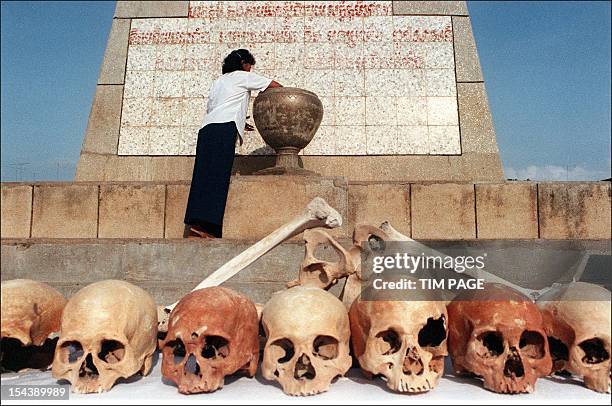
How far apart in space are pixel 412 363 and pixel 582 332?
85cm

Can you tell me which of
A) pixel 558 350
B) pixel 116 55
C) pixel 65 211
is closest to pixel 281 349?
pixel 558 350

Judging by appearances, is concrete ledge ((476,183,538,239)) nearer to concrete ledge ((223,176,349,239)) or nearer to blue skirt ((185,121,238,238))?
concrete ledge ((223,176,349,239))

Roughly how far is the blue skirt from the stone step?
1.39ft

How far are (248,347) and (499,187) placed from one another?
374 cm

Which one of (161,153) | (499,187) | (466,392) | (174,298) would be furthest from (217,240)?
(161,153)

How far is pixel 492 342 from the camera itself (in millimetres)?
2479

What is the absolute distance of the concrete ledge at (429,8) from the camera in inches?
313

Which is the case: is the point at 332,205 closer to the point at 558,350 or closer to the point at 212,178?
the point at 212,178

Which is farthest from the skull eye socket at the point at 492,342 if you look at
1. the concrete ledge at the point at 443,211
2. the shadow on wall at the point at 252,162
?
the shadow on wall at the point at 252,162

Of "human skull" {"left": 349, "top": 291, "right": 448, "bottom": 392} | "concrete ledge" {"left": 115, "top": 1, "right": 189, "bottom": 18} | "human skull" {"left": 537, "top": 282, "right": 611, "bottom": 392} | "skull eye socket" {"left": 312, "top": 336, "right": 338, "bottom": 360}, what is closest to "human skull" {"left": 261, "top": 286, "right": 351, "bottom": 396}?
"skull eye socket" {"left": 312, "top": 336, "right": 338, "bottom": 360}

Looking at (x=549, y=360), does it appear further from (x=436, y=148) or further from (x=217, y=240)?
(x=436, y=148)

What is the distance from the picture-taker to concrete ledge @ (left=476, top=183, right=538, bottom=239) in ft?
17.3

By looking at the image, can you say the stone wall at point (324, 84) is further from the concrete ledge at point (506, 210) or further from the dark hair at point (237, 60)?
the dark hair at point (237, 60)

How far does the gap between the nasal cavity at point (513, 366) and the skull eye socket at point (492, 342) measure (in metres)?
0.05
